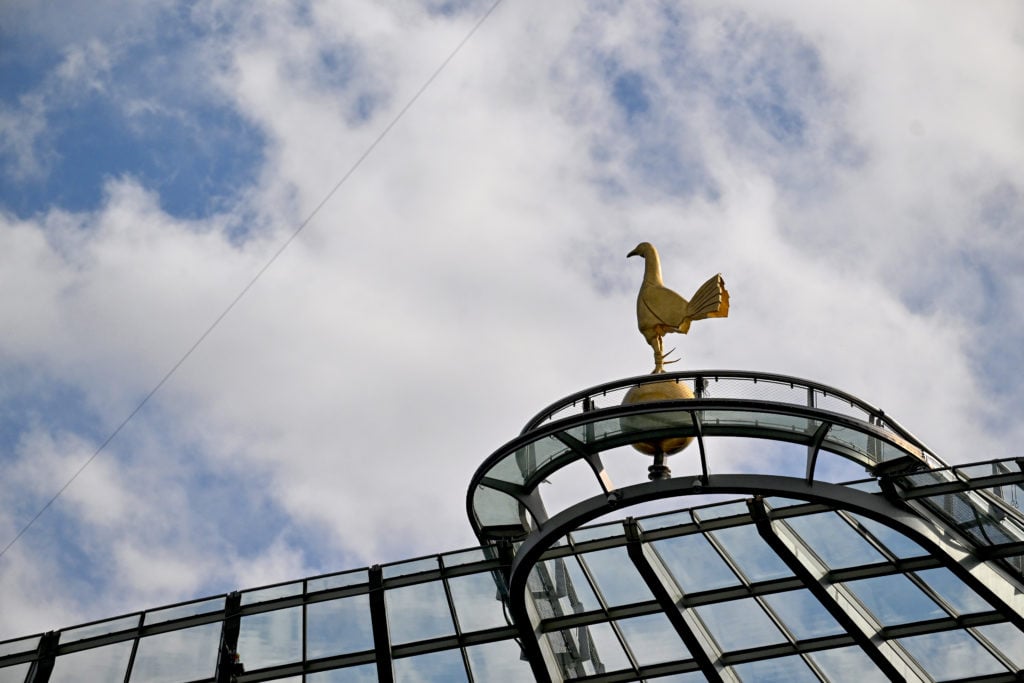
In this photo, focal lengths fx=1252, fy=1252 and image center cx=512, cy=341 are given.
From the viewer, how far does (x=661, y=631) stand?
26172 mm

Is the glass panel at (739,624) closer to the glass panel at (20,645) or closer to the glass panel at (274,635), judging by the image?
the glass panel at (274,635)

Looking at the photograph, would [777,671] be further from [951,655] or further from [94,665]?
[94,665]

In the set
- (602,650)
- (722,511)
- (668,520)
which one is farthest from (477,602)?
(722,511)

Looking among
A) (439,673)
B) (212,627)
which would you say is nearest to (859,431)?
(439,673)

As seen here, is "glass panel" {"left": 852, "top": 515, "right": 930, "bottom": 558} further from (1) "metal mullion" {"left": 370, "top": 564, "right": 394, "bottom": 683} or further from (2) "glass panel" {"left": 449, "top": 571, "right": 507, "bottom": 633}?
(1) "metal mullion" {"left": 370, "top": 564, "right": 394, "bottom": 683}

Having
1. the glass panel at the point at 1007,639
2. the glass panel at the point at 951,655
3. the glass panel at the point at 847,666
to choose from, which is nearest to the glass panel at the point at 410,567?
the glass panel at the point at 847,666

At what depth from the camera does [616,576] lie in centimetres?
2533

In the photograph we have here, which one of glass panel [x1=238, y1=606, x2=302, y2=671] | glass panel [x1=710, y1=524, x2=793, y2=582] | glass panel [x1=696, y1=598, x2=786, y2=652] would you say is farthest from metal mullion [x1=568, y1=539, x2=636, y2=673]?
glass panel [x1=238, y1=606, x2=302, y2=671]

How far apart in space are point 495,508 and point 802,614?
7376 mm

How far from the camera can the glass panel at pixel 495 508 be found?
2158cm

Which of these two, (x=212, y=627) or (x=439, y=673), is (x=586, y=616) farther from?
(x=212, y=627)

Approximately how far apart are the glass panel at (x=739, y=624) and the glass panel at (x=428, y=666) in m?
5.49

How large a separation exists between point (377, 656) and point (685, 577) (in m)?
7.05

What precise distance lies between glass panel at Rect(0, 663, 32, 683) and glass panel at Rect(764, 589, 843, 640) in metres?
16.6
